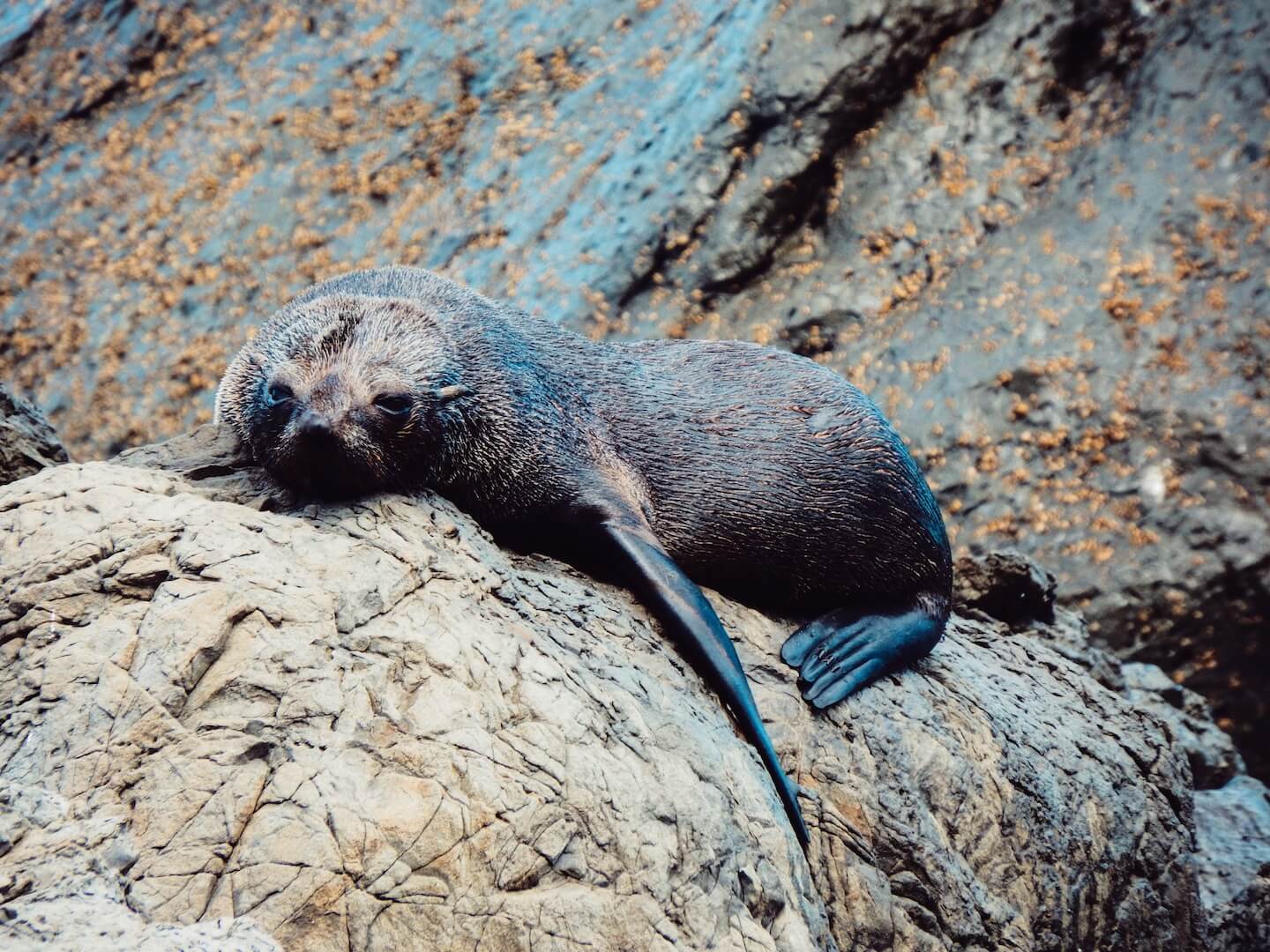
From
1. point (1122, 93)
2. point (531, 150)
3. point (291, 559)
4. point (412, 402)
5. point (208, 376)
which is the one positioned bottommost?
point (208, 376)

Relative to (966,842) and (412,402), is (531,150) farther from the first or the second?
(966,842)

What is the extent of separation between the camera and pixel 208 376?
807 centimetres

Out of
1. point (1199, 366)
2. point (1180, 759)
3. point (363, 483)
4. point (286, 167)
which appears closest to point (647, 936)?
point (363, 483)

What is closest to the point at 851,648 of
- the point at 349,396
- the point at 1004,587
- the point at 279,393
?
the point at 1004,587

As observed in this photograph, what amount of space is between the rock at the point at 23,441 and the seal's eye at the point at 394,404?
1268 millimetres

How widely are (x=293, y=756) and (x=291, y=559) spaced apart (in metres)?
0.68

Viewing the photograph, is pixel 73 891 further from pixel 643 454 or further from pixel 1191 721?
pixel 1191 721

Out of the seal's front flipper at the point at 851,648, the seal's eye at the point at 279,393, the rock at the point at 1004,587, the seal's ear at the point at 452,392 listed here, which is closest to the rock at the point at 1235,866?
the rock at the point at 1004,587

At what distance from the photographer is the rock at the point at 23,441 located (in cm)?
400

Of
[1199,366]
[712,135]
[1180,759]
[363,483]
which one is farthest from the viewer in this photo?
[712,135]

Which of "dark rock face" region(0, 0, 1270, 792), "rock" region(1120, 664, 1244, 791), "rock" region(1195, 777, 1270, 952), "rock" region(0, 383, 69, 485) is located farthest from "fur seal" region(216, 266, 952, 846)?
"dark rock face" region(0, 0, 1270, 792)

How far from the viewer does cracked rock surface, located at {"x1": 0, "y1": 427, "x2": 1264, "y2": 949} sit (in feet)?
8.20

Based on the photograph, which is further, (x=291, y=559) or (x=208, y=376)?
(x=208, y=376)

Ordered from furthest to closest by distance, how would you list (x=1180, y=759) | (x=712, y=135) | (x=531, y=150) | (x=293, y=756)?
(x=531, y=150), (x=712, y=135), (x=1180, y=759), (x=293, y=756)
